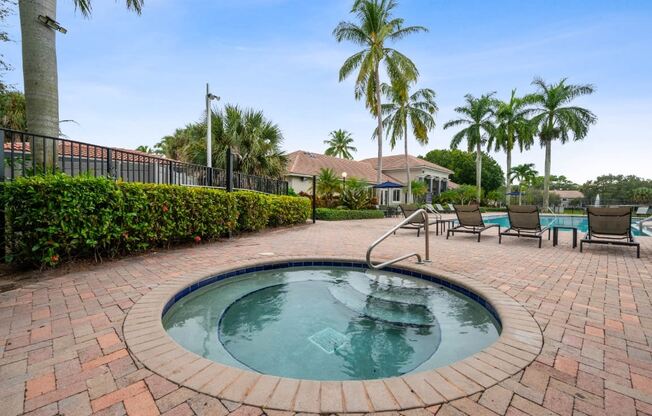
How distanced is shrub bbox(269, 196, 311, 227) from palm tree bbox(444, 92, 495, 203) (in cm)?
2377

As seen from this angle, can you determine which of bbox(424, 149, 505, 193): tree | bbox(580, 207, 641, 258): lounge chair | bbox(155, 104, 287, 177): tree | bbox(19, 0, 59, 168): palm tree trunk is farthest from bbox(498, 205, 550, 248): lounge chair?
bbox(424, 149, 505, 193): tree

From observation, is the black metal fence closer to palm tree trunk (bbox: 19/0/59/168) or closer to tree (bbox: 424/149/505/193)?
palm tree trunk (bbox: 19/0/59/168)

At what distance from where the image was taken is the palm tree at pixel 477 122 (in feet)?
97.1

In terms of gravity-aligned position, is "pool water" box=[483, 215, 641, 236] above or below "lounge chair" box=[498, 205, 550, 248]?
below

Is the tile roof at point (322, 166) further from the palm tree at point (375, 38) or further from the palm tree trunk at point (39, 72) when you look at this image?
the palm tree trunk at point (39, 72)

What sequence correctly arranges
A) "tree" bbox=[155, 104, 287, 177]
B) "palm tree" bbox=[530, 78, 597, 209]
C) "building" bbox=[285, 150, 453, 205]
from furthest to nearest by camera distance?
"palm tree" bbox=[530, 78, 597, 209] < "building" bbox=[285, 150, 453, 205] < "tree" bbox=[155, 104, 287, 177]

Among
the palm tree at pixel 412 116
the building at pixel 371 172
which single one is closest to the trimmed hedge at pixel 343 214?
the building at pixel 371 172

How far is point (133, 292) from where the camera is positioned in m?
3.27

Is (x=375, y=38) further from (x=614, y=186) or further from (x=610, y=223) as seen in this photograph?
(x=614, y=186)

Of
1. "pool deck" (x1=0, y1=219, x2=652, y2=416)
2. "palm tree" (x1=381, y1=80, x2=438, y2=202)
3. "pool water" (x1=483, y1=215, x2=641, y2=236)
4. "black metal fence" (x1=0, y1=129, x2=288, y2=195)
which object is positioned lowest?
"pool water" (x1=483, y1=215, x2=641, y2=236)

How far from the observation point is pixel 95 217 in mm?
4418

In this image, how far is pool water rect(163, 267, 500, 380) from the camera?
245cm

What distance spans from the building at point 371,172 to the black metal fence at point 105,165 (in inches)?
478

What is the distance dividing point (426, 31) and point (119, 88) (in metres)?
18.9
